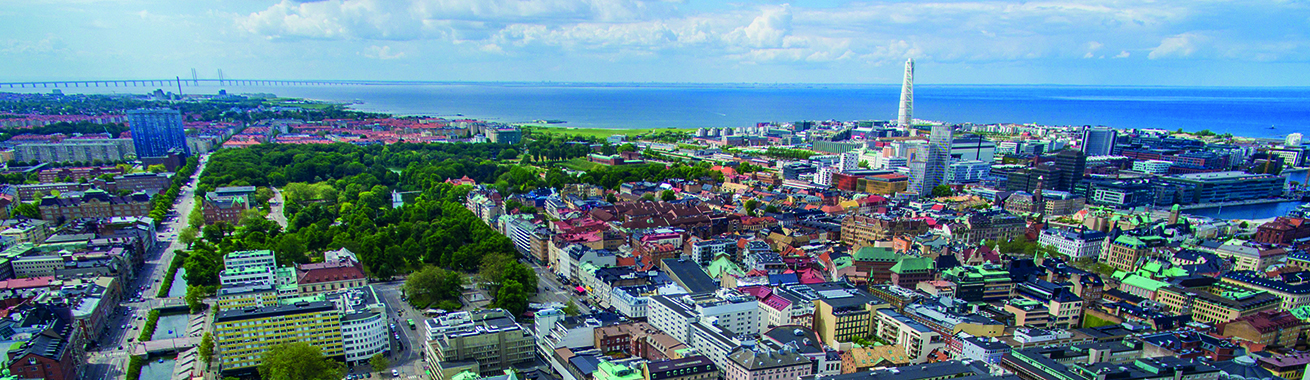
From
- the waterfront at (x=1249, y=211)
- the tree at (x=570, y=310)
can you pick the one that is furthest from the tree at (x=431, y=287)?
the waterfront at (x=1249, y=211)

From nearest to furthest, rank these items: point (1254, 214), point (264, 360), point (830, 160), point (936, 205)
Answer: point (264, 360)
point (936, 205)
point (1254, 214)
point (830, 160)

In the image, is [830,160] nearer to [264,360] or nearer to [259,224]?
[259,224]

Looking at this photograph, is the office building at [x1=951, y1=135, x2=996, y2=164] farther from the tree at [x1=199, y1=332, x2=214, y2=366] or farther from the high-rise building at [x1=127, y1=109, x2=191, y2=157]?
the high-rise building at [x1=127, y1=109, x2=191, y2=157]

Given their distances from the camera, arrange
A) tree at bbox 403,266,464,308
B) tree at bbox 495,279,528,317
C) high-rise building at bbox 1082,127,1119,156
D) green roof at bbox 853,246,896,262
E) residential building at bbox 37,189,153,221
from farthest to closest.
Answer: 1. high-rise building at bbox 1082,127,1119,156
2. residential building at bbox 37,189,153,221
3. green roof at bbox 853,246,896,262
4. tree at bbox 403,266,464,308
5. tree at bbox 495,279,528,317

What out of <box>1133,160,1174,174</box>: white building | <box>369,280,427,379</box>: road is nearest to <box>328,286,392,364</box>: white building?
<box>369,280,427,379</box>: road

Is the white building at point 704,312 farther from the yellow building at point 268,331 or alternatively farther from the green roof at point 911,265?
the yellow building at point 268,331

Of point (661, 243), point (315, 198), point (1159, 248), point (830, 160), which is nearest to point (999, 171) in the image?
point (830, 160)
